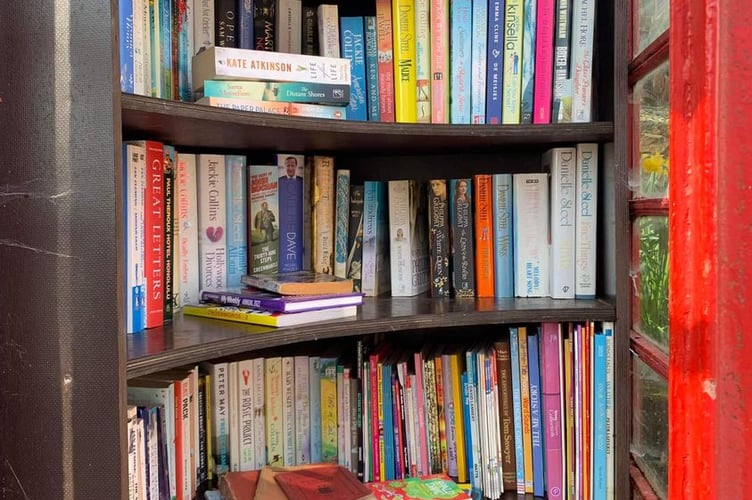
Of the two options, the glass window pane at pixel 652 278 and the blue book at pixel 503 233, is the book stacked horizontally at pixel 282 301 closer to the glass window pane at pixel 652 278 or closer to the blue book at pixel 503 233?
the blue book at pixel 503 233

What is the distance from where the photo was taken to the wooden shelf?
3.19ft

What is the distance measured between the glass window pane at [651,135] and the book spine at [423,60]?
36 centimetres

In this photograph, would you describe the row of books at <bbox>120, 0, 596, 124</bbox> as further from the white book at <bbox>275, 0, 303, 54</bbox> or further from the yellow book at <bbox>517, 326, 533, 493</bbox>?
the yellow book at <bbox>517, 326, 533, 493</bbox>

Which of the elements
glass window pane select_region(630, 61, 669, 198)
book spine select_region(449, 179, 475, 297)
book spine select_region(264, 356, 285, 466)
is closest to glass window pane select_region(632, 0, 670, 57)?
glass window pane select_region(630, 61, 669, 198)

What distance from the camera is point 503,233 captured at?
1.35 m

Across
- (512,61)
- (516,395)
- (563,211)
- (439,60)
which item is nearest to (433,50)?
(439,60)

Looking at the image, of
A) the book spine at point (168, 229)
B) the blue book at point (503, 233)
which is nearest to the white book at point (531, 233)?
the blue book at point (503, 233)

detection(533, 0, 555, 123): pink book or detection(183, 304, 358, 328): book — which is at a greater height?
detection(533, 0, 555, 123): pink book

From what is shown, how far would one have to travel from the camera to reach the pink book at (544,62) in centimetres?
125

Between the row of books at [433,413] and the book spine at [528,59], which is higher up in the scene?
the book spine at [528,59]

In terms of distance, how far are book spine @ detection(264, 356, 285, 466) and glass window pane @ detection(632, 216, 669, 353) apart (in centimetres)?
66

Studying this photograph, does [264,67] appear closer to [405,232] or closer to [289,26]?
[289,26]

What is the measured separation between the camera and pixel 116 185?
826 mm

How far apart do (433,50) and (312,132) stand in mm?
305
